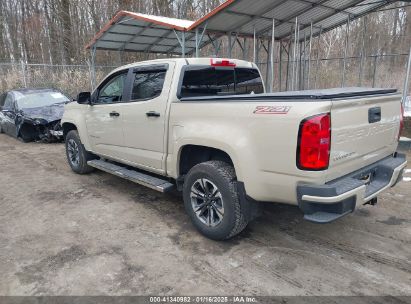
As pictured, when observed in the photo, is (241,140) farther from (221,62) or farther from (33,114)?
(33,114)

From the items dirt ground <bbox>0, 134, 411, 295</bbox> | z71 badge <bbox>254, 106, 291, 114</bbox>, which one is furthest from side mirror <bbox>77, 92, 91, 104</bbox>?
z71 badge <bbox>254, 106, 291, 114</bbox>

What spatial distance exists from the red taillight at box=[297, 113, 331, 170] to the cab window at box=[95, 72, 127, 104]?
2989 millimetres

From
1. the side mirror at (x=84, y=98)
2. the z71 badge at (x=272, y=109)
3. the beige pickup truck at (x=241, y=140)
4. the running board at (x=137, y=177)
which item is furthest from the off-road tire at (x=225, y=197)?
the side mirror at (x=84, y=98)

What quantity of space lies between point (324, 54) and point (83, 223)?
2079 cm

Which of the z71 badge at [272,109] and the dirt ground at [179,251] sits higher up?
the z71 badge at [272,109]

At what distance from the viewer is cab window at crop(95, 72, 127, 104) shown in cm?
488

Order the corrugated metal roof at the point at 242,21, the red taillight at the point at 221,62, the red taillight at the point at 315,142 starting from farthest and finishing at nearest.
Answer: the corrugated metal roof at the point at 242,21, the red taillight at the point at 221,62, the red taillight at the point at 315,142

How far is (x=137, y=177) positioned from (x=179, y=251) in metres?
1.43

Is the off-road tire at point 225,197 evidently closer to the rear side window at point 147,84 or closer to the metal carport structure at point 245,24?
the rear side window at point 147,84

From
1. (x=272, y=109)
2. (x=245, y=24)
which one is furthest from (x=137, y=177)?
(x=245, y=24)

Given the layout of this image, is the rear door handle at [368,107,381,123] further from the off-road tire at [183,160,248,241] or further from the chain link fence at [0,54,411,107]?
the chain link fence at [0,54,411,107]

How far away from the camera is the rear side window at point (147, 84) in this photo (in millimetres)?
4191

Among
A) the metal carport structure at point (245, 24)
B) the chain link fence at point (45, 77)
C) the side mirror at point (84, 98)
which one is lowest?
the side mirror at point (84, 98)

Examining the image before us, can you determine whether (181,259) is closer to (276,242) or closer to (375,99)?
(276,242)
